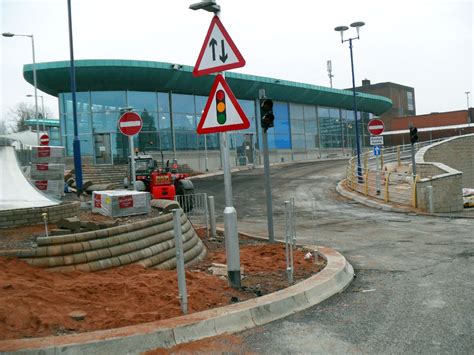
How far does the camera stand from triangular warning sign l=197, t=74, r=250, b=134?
20.0 feet

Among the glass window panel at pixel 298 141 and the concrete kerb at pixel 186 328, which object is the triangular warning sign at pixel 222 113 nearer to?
the concrete kerb at pixel 186 328

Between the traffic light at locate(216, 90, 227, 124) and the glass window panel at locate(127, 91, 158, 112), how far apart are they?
29907 millimetres

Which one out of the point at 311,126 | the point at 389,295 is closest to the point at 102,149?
the point at 311,126

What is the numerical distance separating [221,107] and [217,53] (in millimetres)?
701

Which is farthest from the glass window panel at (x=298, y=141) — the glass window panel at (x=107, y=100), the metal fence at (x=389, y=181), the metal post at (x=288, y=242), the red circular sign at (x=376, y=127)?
the metal post at (x=288, y=242)

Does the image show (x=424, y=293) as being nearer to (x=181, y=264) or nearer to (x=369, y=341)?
(x=369, y=341)

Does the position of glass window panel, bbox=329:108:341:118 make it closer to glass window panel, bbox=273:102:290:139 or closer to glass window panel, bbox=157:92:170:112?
glass window panel, bbox=273:102:290:139

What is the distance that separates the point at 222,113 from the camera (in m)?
6.21

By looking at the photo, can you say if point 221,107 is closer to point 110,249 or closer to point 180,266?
point 180,266

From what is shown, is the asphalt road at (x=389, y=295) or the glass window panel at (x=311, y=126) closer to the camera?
the asphalt road at (x=389, y=295)

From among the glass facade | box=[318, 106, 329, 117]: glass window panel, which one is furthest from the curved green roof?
box=[318, 106, 329, 117]: glass window panel

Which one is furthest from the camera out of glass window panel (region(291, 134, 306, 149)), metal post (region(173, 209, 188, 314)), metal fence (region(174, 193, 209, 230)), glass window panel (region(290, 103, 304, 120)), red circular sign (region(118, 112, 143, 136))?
glass window panel (region(290, 103, 304, 120))

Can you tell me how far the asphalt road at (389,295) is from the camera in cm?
461

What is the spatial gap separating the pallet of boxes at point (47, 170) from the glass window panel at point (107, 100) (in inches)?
883
